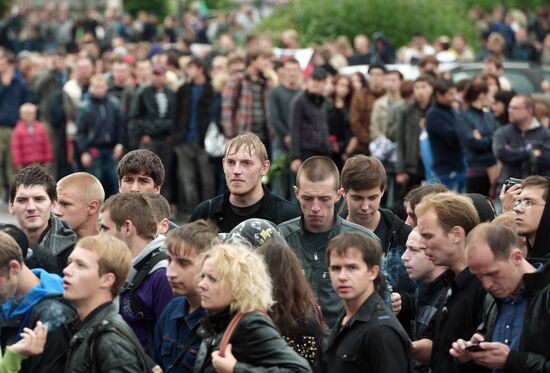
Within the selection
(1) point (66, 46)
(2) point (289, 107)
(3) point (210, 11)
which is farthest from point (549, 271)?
(3) point (210, 11)

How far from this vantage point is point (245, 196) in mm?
9047

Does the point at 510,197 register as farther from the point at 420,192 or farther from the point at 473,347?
the point at 473,347

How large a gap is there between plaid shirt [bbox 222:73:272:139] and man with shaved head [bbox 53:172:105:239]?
31.2ft

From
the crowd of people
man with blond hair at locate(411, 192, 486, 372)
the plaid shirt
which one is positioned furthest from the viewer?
the plaid shirt

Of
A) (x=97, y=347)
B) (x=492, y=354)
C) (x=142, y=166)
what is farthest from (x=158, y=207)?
(x=492, y=354)

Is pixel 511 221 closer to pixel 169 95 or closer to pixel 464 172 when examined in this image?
pixel 464 172

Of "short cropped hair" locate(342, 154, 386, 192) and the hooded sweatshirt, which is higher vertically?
"short cropped hair" locate(342, 154, 386, 192)

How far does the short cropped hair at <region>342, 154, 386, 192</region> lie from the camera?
8680 mm

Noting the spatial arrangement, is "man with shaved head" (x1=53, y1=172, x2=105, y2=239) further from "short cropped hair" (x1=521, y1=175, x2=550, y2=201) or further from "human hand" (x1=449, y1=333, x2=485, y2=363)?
"human hand" (x1=449, y1=333, x2=485, y2=363)

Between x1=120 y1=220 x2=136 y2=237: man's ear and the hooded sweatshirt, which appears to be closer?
the hooded sweatshirt

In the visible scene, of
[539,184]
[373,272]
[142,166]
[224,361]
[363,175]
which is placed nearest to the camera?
[224,361]

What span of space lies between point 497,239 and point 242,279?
1377 millimetres

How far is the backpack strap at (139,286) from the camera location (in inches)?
296

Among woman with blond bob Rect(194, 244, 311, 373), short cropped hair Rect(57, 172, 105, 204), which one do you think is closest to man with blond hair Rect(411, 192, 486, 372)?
woman with blond bob Rect(194, 244, 311, 373)
